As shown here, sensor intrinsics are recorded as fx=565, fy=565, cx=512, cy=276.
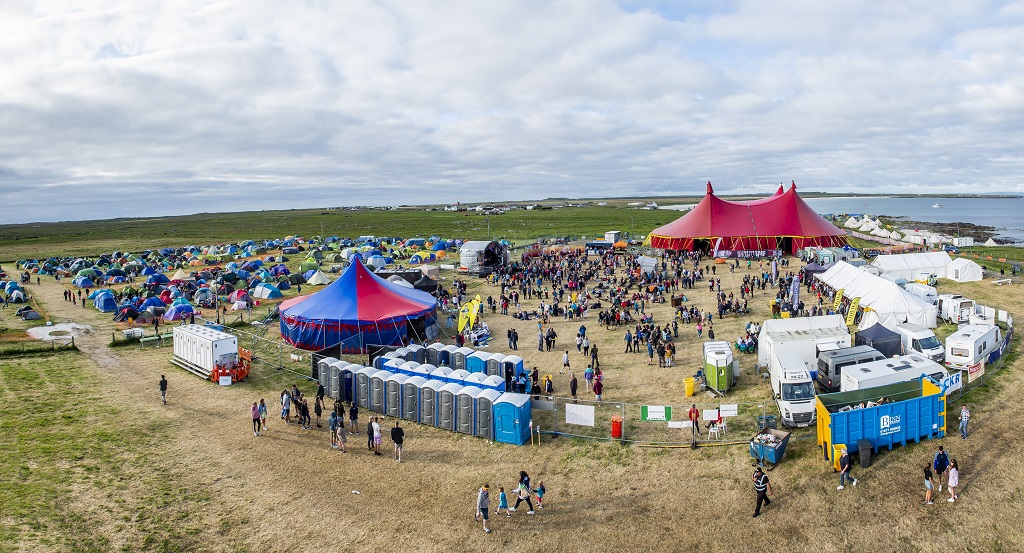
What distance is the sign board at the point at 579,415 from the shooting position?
16.1m

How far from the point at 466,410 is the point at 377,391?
3564 mm

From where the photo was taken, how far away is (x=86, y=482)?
13.6 metres

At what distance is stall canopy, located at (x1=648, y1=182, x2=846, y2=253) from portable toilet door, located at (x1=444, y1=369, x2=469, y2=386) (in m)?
24.3

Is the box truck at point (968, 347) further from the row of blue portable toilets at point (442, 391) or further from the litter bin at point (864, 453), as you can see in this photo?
the row of blue portable toilets at point (442, 391)

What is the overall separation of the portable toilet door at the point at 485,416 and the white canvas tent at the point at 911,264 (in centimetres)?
3406

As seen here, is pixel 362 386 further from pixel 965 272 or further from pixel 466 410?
pixel 965 272

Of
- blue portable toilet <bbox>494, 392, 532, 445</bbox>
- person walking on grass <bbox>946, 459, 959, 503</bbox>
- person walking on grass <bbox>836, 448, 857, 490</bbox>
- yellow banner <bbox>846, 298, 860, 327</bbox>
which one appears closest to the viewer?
person walking on grass <bbox>946, 459, 959, 503</bbox>

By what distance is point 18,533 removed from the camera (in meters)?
11.3

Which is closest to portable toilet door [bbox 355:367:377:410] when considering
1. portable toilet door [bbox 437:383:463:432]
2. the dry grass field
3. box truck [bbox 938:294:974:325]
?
the dry grass field

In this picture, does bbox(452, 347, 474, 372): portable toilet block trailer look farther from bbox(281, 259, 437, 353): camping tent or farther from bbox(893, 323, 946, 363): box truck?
bbox(893, 323, 946, 363): box truck

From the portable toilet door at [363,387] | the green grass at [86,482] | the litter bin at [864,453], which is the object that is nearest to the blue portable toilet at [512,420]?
the portable toilet door at [363,387]

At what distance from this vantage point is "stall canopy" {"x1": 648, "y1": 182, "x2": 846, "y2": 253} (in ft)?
125

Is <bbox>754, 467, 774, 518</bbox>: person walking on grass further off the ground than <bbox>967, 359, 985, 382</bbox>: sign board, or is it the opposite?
<bbox>967, 359, 985, 382</bbox>: sign board

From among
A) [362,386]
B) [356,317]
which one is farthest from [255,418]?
[356,317]
